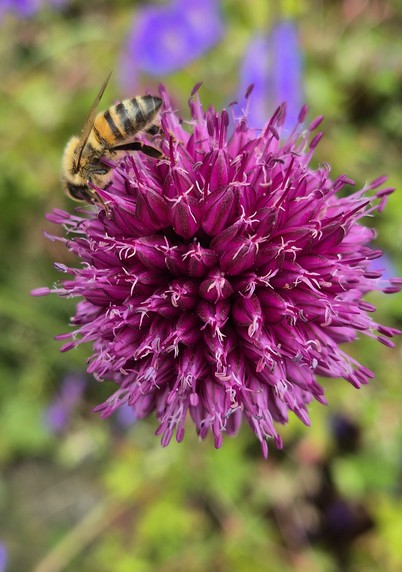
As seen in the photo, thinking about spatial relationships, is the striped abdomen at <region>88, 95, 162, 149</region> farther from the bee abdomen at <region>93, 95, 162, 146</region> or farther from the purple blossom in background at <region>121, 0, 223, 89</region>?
the purple blossom in background at <region>121, 0, 223, 89</region>

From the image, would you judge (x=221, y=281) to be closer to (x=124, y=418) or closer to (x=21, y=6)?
(x=124, y=418)

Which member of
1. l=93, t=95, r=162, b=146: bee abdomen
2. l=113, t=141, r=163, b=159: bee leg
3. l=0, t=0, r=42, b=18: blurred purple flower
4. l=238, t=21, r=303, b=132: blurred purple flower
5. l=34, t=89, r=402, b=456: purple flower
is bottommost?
l=34, t=89, r=402, b=456: purple flower

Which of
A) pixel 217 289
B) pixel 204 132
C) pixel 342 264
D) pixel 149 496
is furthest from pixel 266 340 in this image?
pixel 149 496

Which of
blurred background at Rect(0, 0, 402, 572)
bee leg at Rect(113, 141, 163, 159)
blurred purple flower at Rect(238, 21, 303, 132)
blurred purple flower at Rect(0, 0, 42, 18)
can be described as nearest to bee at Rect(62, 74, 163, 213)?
bee leg at Rect(113, 141, 163, 159)

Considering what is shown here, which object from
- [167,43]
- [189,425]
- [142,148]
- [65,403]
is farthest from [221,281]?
[167,43]

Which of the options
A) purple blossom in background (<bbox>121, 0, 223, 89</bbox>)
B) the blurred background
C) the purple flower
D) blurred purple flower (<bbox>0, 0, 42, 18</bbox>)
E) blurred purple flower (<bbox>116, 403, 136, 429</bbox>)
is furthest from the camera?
blurred purple flower (<bbox>0, 0, 42, 18</bbox>)
